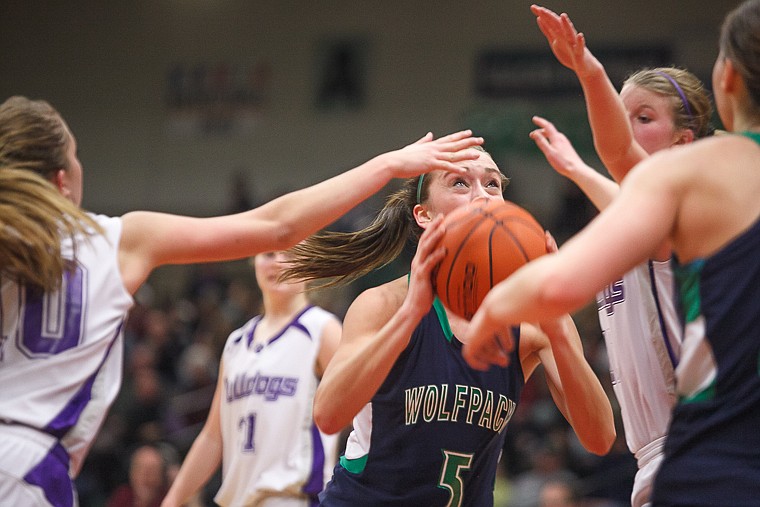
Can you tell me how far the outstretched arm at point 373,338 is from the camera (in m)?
3.13

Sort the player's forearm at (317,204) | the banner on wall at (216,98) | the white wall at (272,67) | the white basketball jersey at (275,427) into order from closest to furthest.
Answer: the player's forearm at (317,204)
the white basketball jersey at (275,427)
the white wall at (272,67)
the banner on wall at (216,98)

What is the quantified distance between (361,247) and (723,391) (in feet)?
6.36

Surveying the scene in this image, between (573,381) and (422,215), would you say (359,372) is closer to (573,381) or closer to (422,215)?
(573,381)

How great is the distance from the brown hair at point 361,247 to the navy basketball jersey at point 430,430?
0.51m

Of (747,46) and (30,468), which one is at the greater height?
(747,46)

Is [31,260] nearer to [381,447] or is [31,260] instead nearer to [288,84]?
[381,447]

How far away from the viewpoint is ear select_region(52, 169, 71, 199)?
307 centimetres

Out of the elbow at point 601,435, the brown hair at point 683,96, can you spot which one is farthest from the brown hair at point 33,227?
the brown hair at point 683,96

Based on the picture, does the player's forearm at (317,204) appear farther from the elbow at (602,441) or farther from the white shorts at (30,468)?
the elbow at (602,441)

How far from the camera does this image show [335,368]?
350cm

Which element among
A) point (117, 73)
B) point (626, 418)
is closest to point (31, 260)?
point (626, 418)

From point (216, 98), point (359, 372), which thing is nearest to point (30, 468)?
point (359, 372)

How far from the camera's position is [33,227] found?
9.24 feet

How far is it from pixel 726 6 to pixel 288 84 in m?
7.28
